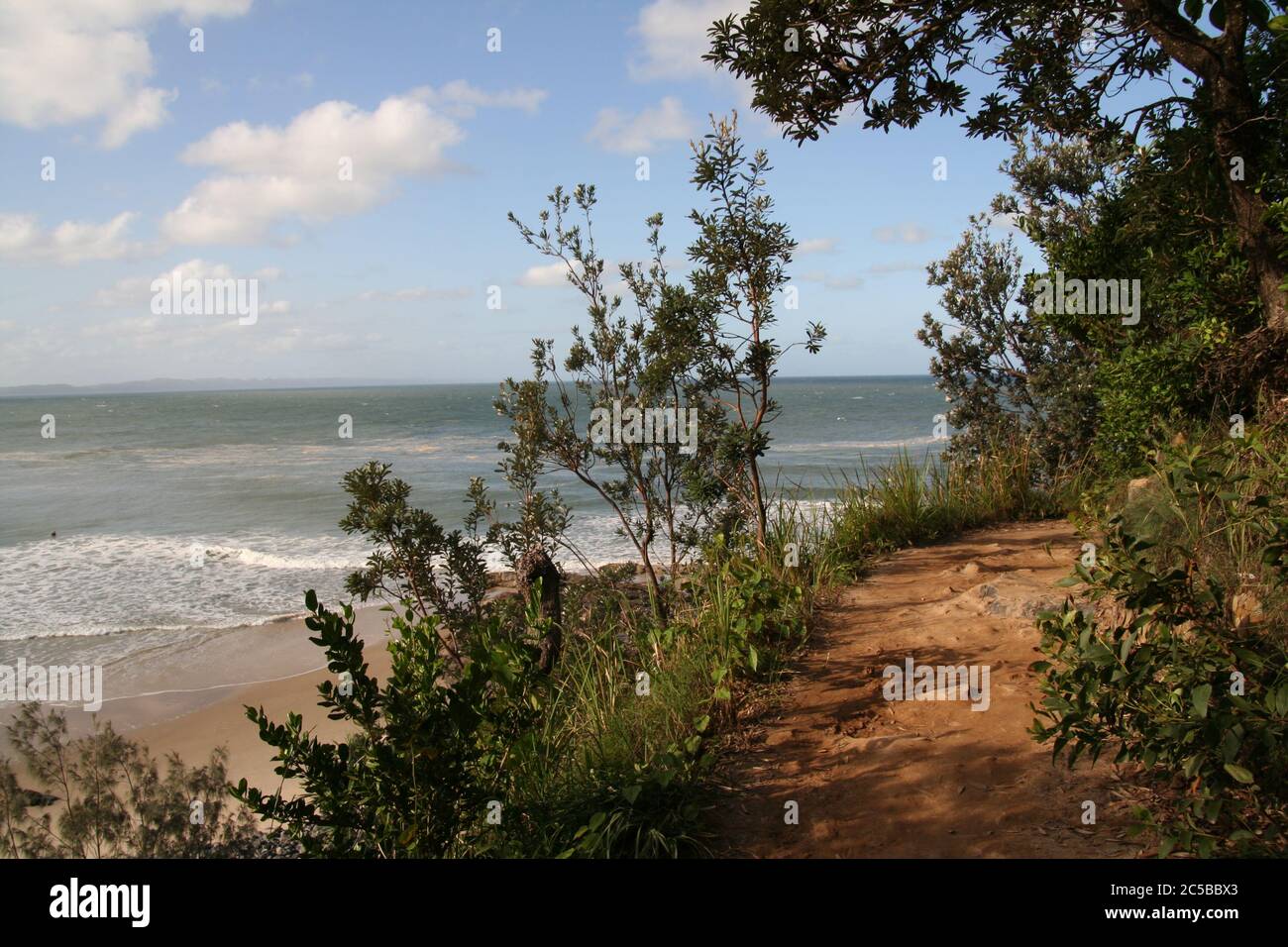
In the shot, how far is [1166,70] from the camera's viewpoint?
225 inches

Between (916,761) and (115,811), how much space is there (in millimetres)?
5274

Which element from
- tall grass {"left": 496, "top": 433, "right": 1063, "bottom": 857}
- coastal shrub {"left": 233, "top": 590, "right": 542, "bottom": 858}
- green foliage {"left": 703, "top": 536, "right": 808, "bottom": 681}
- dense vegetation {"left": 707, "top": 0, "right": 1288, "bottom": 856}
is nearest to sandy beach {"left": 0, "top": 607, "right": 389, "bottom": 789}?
tall grass {"left": 496, "top": 433, "right": 1063, "bottom": 857}

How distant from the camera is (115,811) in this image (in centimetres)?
574

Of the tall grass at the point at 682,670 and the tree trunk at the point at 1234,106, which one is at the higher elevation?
the tree trunk at the point at 1234,106

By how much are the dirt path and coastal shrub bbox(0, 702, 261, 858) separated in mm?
3514

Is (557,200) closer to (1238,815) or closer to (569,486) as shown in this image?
(1238,815)

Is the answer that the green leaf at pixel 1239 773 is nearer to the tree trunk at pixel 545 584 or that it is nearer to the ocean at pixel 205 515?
the tree trunk at pixel 545 584

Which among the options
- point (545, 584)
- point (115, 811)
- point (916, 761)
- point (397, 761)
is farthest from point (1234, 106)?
point (115, 811)

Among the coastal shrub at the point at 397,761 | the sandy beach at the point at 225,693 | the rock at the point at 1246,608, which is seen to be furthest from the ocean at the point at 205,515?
the coastal shrub at the point at 397,761

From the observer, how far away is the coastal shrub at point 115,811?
17.4ft

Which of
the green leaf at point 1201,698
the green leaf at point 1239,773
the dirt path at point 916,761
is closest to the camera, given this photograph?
the green leaf at point 1239,773

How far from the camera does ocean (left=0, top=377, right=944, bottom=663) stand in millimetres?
13469

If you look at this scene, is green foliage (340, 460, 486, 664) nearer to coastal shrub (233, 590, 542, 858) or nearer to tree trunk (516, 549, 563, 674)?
tree trunk (516, 549, 563, 674)

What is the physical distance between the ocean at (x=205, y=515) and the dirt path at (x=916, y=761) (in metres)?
3.46
